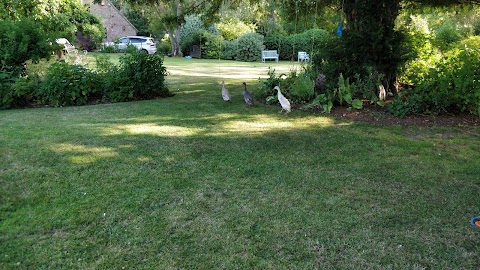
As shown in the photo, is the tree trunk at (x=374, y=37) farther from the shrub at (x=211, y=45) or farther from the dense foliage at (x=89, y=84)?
the shrub at (x=211, y=45)

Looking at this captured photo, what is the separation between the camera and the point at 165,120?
684 cm

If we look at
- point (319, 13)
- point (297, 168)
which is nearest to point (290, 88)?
point (319, 13)

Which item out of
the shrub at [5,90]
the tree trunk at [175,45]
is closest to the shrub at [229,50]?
the tree trunk at [175,45]

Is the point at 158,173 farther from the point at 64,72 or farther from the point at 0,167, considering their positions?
the point at 64,72

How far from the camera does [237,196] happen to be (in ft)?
12.0

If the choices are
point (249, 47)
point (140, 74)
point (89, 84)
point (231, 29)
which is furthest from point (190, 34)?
point (89, 84)

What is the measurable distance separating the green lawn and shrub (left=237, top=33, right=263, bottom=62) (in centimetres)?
2255

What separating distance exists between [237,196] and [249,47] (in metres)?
25.4

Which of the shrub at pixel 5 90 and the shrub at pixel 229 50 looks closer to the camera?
the shrub at pixel 5 90

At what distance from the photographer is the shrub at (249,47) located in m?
Answer: 27.9

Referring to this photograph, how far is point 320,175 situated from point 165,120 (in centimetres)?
355

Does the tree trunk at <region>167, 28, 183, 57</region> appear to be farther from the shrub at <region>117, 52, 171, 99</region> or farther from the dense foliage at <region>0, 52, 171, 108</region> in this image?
the shrub at <region>117, 52, 171, 99</region>

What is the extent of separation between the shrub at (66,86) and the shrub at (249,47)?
1998cm

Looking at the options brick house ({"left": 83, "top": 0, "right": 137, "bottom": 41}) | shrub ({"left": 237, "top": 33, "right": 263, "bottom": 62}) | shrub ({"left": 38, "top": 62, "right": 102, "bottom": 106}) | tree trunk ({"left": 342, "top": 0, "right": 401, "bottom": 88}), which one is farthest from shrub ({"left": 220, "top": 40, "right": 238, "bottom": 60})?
tree trunk ({"left": 342, "top": 0, "right": 401, "bottom": 88})
